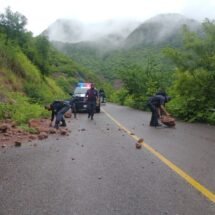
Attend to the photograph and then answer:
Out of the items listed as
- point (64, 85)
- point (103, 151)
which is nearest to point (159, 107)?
point (103, 151)

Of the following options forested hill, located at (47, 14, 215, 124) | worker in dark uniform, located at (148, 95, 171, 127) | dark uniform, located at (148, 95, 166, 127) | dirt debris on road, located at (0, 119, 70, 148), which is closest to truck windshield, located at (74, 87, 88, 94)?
forested hill, located at (47, 14, 215, 124)

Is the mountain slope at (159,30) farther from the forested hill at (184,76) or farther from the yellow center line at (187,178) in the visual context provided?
the yellow center line at (187,178)

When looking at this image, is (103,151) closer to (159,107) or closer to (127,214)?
Answer: (127,214)

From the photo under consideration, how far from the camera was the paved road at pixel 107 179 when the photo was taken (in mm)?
5445

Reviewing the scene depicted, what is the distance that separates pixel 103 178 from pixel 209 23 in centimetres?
1717

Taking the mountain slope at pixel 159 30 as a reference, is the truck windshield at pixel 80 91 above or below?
below

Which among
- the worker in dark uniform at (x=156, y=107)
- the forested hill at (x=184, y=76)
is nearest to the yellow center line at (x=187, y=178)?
the worker in dark uniform at (x=156, y=107)

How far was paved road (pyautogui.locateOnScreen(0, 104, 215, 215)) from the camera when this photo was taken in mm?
5445

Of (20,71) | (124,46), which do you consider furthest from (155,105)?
(124,46)

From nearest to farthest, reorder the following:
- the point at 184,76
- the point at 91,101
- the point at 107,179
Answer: the point at 107,179 → the point at 184,76 → the point at 91,101

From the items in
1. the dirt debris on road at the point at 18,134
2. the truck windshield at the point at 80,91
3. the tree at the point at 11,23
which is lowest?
the dirt debris on road at the point at 18,134

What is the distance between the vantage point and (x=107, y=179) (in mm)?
7078

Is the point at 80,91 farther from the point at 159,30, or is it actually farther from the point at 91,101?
Result: the point at 159,30

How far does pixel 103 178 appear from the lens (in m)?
7.16
